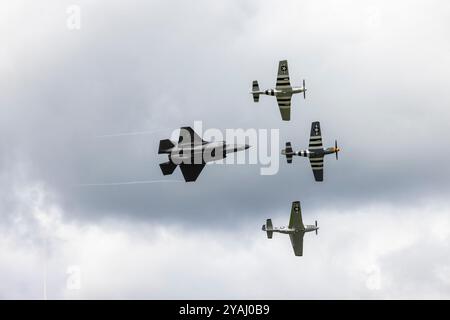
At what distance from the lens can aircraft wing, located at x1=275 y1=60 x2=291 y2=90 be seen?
16875cm

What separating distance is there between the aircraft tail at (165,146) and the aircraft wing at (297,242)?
53.0 m

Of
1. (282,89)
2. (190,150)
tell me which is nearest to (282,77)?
(282,89)

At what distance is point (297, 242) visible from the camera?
19575 centimetres

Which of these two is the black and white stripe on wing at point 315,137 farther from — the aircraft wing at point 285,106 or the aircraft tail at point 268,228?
the aircraft tail at point 268,228

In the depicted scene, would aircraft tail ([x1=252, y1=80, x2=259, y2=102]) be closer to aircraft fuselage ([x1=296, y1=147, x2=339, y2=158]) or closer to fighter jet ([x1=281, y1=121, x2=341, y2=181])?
fighter jet ([x1=281, y1=121, x2=341, y2=181])

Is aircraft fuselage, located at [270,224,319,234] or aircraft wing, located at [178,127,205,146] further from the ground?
aircraft wing, located at [178,127,205,146]

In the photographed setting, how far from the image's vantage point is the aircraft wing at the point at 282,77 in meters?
169

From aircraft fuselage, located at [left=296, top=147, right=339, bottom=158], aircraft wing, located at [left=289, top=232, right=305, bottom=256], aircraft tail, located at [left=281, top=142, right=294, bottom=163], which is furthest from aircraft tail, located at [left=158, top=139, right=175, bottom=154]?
aircraft wing, located at [left=289, top=232, right=305, bottom=256]

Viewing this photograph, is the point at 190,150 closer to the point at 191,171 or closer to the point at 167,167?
the point at 167,167

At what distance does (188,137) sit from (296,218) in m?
48.9

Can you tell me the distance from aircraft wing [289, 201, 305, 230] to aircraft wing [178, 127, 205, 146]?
47.0 meters

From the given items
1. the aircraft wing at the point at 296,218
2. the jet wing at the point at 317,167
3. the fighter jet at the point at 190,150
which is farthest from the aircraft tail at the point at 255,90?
the aircraft wing at the point at 296,218
